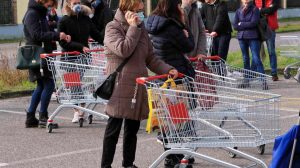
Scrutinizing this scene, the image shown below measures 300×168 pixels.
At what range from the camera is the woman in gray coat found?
7738 millimetres

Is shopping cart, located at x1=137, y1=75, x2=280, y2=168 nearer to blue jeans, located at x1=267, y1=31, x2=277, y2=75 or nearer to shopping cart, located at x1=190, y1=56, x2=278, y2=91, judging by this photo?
shopping cart, located at x1=190, y1=56, x2=278, y2=91

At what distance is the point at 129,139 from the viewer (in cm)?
810

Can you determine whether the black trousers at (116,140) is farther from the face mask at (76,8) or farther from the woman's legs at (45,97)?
the face mask at (76,8)

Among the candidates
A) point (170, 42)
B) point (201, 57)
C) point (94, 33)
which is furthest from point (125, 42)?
point (94, 33)

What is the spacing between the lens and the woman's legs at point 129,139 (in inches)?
317

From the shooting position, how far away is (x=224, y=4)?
49.0 feet

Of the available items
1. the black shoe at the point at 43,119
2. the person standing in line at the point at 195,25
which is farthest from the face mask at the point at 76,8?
the person standing in line at the point at 195,25

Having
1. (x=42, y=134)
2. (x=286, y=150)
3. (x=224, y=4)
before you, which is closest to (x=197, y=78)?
(x=42, y=134)

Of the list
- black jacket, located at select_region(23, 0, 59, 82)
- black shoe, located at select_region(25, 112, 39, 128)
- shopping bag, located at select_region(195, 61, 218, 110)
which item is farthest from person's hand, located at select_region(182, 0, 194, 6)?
black shoe, located at select_region(25, 112, 39, 128)

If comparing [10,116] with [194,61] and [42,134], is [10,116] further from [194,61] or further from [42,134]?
[194,61]

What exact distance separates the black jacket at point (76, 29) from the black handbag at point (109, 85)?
11.2 feet

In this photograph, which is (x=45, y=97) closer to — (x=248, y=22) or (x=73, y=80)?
(x=73, y=80)

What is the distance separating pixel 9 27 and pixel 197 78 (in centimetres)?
2705

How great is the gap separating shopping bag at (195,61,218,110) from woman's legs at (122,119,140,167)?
744 millimetres
